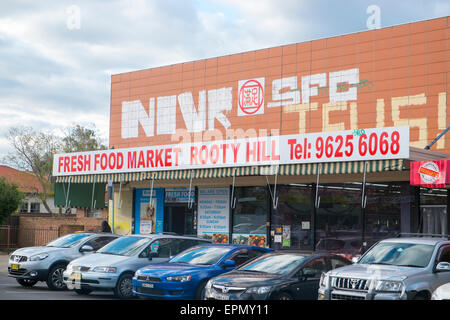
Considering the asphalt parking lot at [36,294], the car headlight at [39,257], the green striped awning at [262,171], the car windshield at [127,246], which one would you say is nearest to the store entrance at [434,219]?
the green striped awning at [262,171]

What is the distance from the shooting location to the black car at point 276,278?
10.7 metres

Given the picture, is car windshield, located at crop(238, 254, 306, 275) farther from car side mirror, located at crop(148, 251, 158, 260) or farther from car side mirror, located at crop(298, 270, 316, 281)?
car side mirror, located at crop(148, 251, 158, 260)

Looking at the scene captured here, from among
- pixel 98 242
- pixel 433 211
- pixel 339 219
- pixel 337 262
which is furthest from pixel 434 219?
Result: pixel 98 242

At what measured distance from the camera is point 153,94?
27734 mm

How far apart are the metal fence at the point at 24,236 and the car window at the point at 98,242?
48.2 ft

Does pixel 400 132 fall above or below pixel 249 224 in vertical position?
above

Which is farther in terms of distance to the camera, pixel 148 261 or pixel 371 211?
pixel 371 211

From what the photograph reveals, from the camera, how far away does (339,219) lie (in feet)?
65.9

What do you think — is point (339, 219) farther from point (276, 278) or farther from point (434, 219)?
point (276, 278)

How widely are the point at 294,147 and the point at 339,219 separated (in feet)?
11.7

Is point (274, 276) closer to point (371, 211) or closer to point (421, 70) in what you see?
point (371, 211)

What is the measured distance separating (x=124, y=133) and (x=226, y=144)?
1017 centimetres

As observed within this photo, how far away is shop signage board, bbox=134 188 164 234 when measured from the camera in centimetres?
2530
